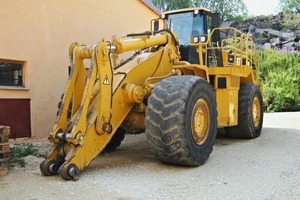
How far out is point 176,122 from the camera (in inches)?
212

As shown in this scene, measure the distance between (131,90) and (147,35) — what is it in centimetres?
126

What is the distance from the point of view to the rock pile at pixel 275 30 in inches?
1060

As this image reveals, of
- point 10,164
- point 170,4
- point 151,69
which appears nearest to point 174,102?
point 151,69

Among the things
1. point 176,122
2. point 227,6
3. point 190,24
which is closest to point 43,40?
point 190,24

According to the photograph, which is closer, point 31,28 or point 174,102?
point 174,102

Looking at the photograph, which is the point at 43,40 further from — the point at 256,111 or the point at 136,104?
the point at 256,111

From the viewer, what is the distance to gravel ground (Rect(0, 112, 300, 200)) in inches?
176

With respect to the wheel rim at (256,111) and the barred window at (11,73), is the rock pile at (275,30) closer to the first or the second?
the wheel rim at (256,111)

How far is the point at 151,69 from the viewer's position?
A: 21.8ft

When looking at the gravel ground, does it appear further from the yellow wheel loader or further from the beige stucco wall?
the beige stucco wall

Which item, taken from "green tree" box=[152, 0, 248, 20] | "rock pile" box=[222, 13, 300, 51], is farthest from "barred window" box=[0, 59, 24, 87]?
"green tree" box=[152, 0, 248, 20]

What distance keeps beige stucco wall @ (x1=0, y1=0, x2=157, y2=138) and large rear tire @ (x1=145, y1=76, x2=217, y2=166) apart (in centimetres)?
413

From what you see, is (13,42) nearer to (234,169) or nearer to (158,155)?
(158,155)

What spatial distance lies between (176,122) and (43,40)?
4999 mm
